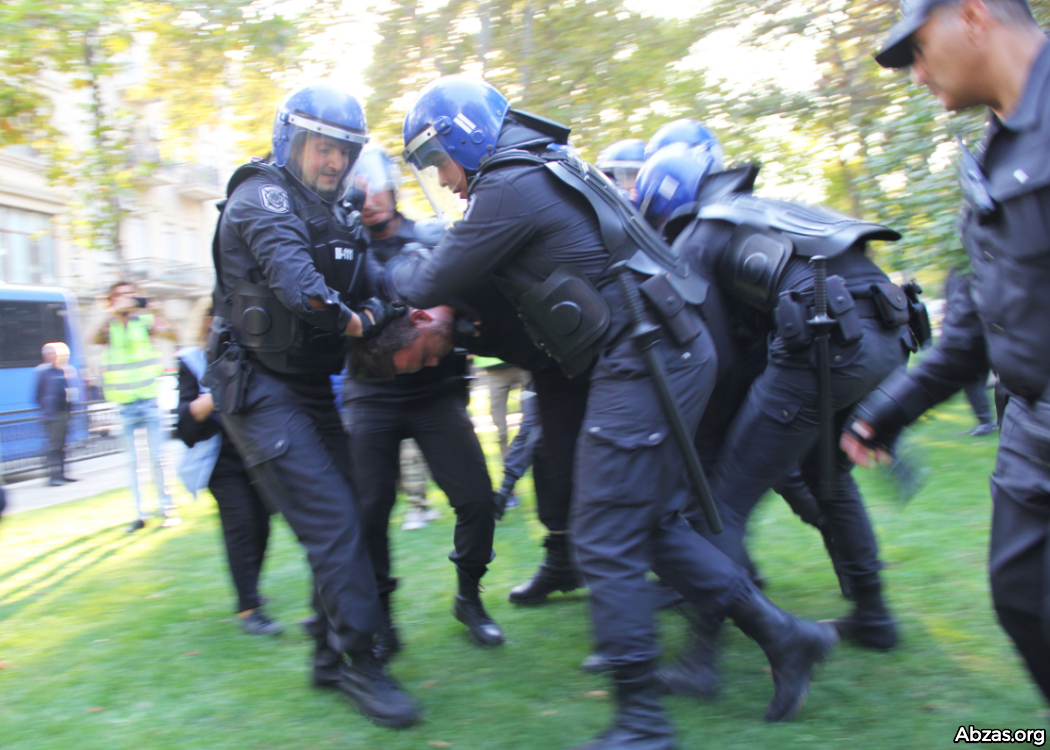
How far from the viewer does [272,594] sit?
4.63m

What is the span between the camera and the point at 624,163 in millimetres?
4676

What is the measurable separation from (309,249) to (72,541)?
4.77m

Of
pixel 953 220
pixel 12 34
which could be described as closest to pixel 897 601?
pixel 953 220

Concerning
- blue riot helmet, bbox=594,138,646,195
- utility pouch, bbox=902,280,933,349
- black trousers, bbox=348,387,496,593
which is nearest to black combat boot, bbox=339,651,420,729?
black trousers, bbox=348,387,496,593

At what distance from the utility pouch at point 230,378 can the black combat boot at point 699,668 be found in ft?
5.74

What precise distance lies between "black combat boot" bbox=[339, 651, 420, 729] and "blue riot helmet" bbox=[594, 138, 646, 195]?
2815 mm

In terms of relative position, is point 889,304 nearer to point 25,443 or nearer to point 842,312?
point 842,312

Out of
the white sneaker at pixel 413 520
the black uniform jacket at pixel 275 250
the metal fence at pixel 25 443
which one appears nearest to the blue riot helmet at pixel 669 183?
the black uniform jacket at pixel 275 250

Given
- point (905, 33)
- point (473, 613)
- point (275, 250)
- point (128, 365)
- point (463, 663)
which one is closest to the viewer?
Result: point (905, 33)

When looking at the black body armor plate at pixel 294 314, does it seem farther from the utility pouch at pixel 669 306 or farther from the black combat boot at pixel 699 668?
the black combat boot at pixel 699 668

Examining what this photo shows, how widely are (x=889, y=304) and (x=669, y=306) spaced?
923 mm

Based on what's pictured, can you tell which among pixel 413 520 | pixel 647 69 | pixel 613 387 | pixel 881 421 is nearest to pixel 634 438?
pixel 613 387

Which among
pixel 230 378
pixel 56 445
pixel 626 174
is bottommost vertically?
pixel 56 445

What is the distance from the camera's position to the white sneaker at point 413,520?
238 inches
